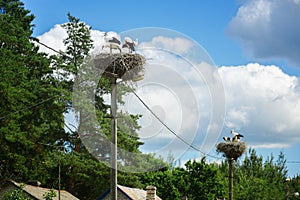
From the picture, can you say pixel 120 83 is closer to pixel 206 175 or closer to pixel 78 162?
pixel 78 162

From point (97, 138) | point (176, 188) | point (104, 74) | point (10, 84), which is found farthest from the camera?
point (176, 188)

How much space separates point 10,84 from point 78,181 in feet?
23.6

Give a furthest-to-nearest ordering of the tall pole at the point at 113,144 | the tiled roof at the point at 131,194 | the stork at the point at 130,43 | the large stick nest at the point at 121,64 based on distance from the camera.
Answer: the tiled roof at the point at 131,194, the large stick nest at the point at 121,64, the stork at the point at 130,43, the tall pole at the point at 113,144

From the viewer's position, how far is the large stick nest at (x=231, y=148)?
61.9 feet

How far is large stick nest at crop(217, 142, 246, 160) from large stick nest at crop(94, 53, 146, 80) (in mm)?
8873

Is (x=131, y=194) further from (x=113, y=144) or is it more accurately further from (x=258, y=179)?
(x=258, y=179)

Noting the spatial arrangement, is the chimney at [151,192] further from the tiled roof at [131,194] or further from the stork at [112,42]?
the stork at [112,42]

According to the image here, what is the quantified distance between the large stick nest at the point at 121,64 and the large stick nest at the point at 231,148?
Answer: 29.1 feet

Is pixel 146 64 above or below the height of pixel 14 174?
below

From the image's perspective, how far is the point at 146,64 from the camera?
1053cm

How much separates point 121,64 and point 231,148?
929 cm

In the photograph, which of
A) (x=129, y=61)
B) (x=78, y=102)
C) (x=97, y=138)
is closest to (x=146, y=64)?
(x=129, y=61)

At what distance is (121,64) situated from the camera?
10398 millimetres

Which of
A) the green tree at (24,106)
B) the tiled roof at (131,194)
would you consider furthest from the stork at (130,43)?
the green tree at (24,106)
